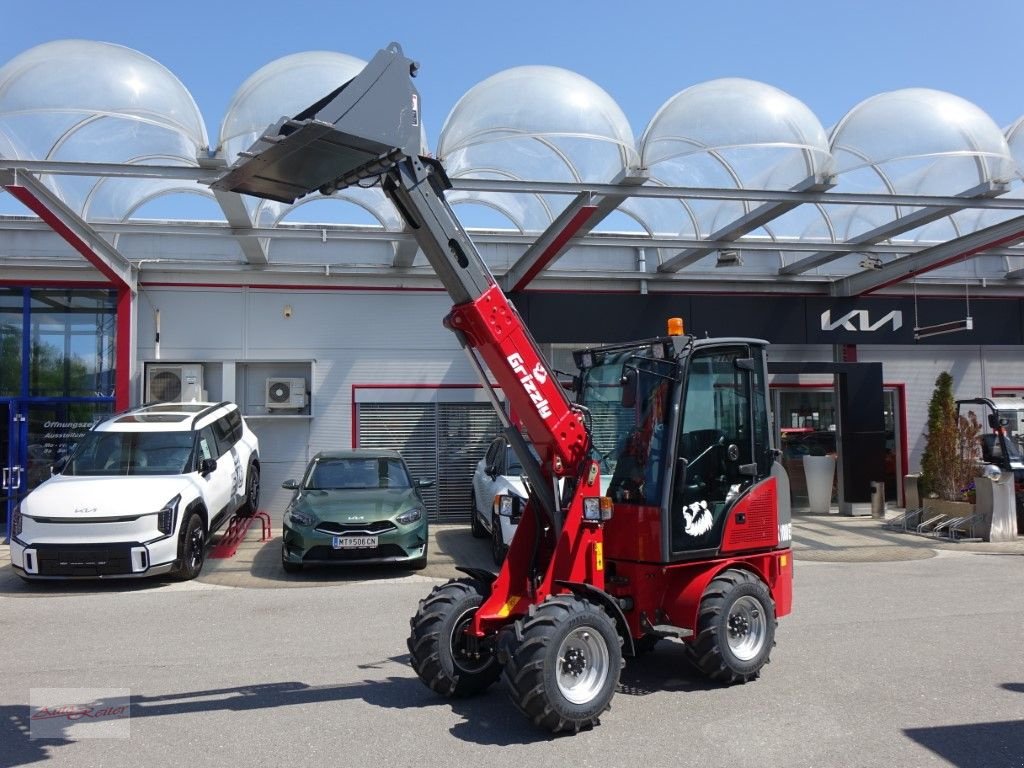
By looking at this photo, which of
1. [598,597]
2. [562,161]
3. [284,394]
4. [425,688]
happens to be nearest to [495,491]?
[562,161]

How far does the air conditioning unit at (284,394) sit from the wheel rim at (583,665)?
11139 mm

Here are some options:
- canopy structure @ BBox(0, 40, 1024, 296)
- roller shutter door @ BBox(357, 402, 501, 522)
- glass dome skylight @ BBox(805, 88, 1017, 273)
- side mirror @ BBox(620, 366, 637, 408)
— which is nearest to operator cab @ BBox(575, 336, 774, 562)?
side mirror @ BBox(620, 366, 637, 408)

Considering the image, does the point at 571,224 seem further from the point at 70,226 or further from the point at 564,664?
the point at 564,664

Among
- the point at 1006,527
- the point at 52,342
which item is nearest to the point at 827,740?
the point at 1006,527

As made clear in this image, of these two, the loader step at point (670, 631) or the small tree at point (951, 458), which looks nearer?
the loader step at point (670, 631)

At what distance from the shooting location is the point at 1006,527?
42.7 feet

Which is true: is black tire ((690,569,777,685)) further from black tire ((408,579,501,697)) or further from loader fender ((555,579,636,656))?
black tire ((408,579,501,697))

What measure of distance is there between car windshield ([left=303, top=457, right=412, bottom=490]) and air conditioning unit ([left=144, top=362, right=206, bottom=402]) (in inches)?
159

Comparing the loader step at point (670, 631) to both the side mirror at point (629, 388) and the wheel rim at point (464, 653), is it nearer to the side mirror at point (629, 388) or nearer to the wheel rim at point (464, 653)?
the wheel rim at point (464, 653)

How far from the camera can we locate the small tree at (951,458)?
1402 cm

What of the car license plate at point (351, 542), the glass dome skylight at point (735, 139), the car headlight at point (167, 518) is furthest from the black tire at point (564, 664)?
the glass dome skylight at point (735, 139)

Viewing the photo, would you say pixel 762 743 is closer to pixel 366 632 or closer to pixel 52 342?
pixel 366 632

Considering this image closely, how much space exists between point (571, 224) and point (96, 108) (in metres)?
5.80

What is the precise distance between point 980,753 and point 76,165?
9768mm
